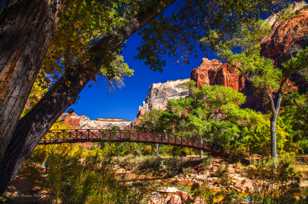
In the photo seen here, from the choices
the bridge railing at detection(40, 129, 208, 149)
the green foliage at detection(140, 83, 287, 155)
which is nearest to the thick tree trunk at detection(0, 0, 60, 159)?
the bridge railing at detection(40, 129, 208, 149)

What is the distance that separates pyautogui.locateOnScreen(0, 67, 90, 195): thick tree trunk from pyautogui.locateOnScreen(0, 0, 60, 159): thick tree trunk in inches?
33.4

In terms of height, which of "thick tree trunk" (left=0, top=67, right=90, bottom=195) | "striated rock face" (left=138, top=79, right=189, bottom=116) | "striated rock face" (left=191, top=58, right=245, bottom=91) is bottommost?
"thick tree trunk" (left=0, top=67, right=90, bottom=195)

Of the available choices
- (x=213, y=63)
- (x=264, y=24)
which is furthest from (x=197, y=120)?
(x=213, y=63)

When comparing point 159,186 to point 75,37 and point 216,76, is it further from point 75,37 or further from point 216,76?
point 216,76

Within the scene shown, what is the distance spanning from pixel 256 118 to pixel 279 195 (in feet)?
93.4

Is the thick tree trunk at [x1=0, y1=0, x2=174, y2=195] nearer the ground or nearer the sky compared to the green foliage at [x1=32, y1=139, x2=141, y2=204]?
nearer the sky

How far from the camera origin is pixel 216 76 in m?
116

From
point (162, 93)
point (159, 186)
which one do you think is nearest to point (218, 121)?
point (159, 186)

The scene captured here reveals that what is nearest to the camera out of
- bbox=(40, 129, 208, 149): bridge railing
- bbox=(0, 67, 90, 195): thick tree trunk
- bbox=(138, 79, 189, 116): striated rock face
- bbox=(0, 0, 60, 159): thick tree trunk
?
bbox=(0, 0, 60, 159): thick tree trunk

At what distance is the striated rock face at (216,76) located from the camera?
4279 inches

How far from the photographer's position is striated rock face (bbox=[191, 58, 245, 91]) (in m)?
109

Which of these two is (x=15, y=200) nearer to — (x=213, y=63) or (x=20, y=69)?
(x=20, y=69)

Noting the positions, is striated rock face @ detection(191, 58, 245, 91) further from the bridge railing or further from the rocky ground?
the rocky ground

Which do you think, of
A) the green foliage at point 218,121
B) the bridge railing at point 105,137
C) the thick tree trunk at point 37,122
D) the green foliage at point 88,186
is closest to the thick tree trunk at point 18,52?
the thick tree trunk at point 37,122
